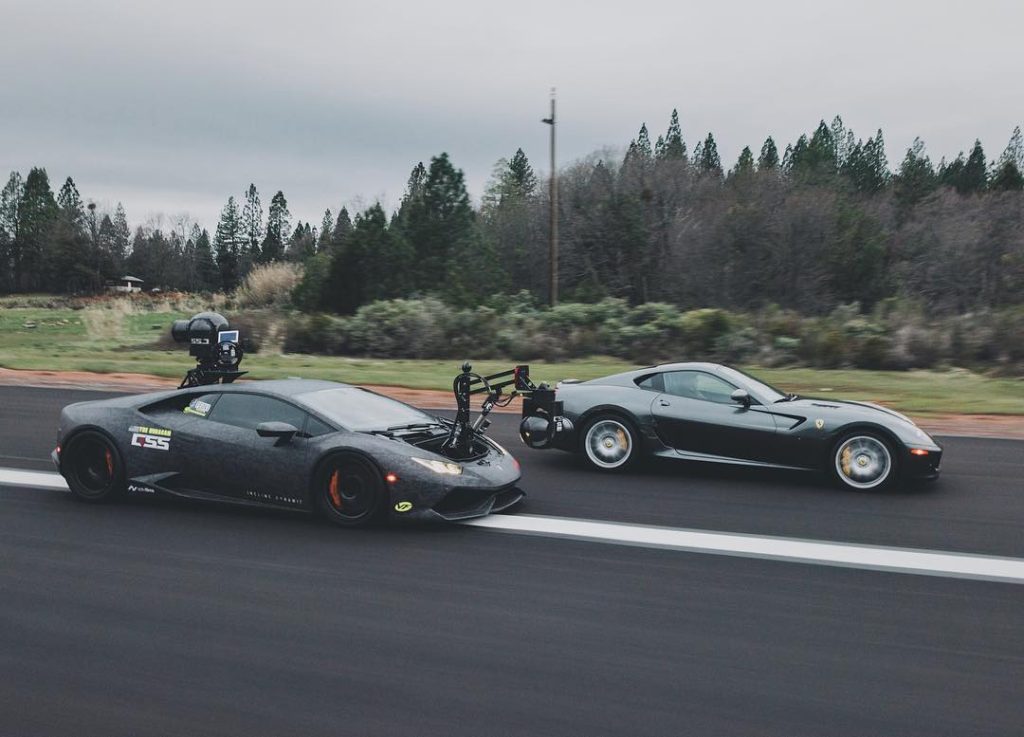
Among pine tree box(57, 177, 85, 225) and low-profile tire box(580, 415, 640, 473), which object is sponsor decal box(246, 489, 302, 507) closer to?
low-profile tire box(580, 415, 640, 473)

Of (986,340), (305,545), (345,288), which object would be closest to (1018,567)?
(305,545)

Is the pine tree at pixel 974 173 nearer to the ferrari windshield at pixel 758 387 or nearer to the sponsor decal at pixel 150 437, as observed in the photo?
the ferrari windshield at pixel 758 387

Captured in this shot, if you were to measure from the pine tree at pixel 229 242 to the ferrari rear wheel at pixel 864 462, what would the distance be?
110 meters

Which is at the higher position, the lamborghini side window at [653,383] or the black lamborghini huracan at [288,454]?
the lamborghini side window at [653,383]

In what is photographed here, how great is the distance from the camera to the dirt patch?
1397 cm

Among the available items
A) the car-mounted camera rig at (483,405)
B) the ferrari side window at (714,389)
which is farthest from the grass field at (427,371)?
the car-mounted camera rig at (483,405)

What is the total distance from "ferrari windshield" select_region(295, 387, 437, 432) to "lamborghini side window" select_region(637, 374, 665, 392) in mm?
2593

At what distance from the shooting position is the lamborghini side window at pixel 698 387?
9.80m

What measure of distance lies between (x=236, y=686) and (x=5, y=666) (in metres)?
1.20

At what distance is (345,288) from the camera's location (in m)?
41.2

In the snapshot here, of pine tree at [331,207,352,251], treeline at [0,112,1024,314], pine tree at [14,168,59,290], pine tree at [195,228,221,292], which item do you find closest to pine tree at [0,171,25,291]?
pine tree at [14,168,59,290]

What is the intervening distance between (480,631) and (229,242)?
425 ft

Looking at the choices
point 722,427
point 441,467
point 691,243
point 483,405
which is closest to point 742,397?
point 722,427

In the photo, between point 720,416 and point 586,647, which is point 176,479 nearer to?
point 586,647
